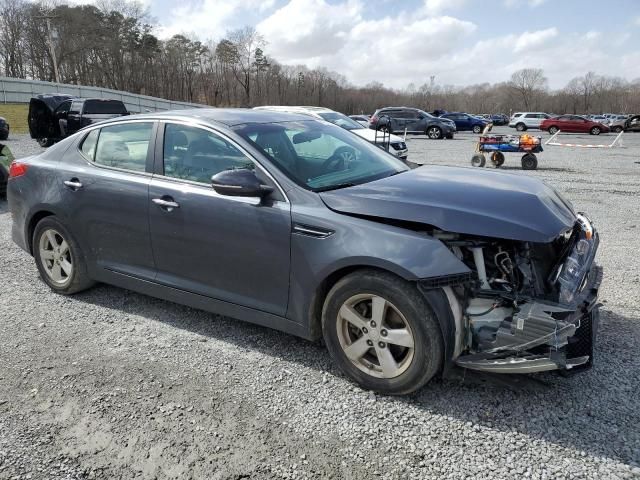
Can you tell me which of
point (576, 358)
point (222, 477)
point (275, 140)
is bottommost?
point (222, 477)

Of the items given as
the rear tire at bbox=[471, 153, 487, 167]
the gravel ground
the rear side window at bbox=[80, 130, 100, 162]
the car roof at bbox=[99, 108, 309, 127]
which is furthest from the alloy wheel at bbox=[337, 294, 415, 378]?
the rear tire at bbox=[471, 153, 487, 167]

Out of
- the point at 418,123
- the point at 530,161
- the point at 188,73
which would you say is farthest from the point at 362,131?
the point at 188,73

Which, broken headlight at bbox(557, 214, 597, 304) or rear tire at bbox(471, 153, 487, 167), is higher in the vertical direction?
rear tire at bbox(471, 153, 487, 167)

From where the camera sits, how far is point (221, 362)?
3352mm

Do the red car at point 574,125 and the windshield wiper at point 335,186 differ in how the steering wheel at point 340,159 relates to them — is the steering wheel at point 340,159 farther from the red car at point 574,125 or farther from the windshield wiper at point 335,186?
the red car at point 574,125

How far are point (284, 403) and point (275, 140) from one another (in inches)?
71.8

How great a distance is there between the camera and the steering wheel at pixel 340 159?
3.59m

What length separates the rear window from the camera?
56.1ft

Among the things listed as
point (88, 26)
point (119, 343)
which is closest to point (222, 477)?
point (119, 343)

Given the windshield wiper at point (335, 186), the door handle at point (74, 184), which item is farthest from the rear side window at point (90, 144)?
the windshield wiper at point (335, 186)

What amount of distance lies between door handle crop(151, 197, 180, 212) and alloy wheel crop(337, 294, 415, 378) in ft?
4.75

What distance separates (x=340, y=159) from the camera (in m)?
3.75

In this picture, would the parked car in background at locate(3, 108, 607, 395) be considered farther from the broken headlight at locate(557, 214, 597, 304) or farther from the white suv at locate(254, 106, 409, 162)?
the white suv at locate(254, 106, 409, 162)

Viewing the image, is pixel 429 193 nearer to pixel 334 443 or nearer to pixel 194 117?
pixel 334 443
